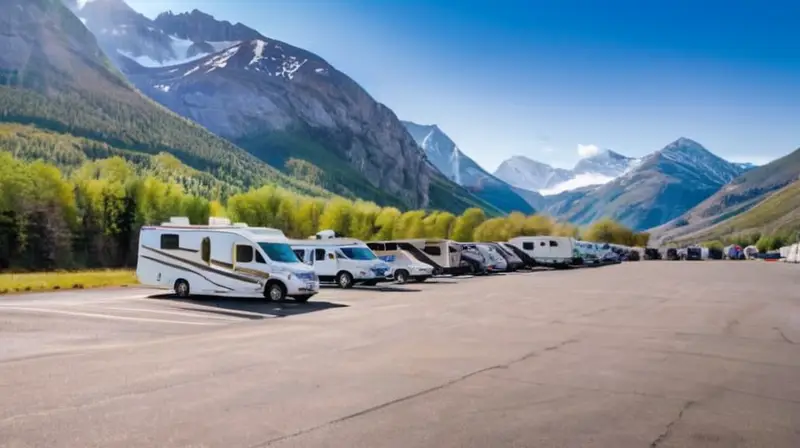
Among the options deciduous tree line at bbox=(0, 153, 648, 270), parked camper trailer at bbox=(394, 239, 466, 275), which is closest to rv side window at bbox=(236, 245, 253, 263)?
parked camper trailer at bbox=(394, 239, 466, 275)

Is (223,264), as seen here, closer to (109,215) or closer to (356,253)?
(356,253)

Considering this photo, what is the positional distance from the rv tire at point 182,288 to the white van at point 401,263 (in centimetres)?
1432

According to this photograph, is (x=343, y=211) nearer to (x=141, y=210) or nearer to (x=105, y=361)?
(x=141, y=210)

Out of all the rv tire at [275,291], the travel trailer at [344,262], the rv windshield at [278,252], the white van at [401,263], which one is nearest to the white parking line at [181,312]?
the rv tire at [275,291]

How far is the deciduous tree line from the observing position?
249 feet

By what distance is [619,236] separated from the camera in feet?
530

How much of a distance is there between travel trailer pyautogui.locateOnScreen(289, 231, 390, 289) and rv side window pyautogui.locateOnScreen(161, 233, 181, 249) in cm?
937

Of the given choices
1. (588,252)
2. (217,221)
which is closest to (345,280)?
(217,221)

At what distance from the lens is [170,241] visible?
83.2 ft

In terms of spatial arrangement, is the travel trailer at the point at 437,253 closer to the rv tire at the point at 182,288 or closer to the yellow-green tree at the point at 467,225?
the rv tire at the point at 182,288

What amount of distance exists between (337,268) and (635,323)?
1893 centimetres

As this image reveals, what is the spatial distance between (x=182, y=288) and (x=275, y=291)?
3.65m

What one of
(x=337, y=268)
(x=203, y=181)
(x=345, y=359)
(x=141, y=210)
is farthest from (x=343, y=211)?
(x=345, y=359)

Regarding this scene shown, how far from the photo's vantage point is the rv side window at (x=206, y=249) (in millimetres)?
24650
